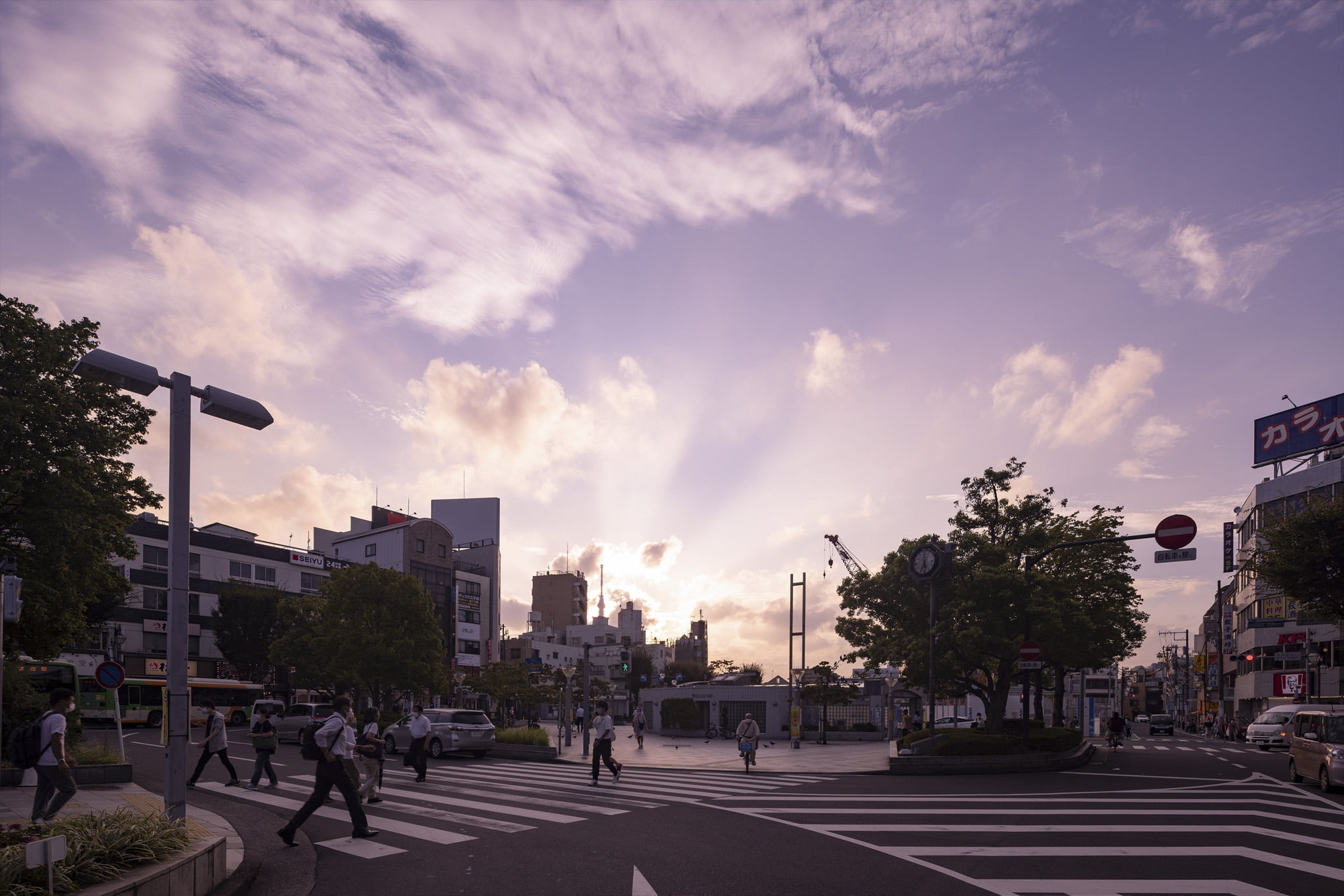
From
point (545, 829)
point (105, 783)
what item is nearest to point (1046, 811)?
point (545, 829)

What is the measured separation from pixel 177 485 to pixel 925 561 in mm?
22256

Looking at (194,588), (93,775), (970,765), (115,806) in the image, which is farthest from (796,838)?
(194,588)

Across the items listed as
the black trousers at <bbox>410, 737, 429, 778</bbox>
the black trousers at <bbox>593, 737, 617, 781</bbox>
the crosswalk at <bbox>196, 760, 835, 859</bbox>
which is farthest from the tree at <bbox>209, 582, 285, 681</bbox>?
the black trousers at <bbox>593, 737, 617, 781</bbox>

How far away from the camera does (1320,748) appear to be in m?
18.8

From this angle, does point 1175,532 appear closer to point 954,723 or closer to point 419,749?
point 419,749

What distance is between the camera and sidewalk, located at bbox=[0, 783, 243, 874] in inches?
426

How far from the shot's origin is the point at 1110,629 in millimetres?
32781

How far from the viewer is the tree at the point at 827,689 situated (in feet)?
140

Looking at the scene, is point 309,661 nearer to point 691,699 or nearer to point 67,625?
point 691,699

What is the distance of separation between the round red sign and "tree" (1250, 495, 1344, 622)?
640cm

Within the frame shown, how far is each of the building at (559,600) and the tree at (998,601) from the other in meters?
108

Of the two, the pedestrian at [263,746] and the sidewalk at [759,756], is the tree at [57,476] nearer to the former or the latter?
the pedestrian at [263,746]

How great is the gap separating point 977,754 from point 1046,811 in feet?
31.1

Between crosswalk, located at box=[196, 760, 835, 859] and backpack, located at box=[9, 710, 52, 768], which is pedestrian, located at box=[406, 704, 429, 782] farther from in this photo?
backpack, located at box=[9, 710, 52, 768]
